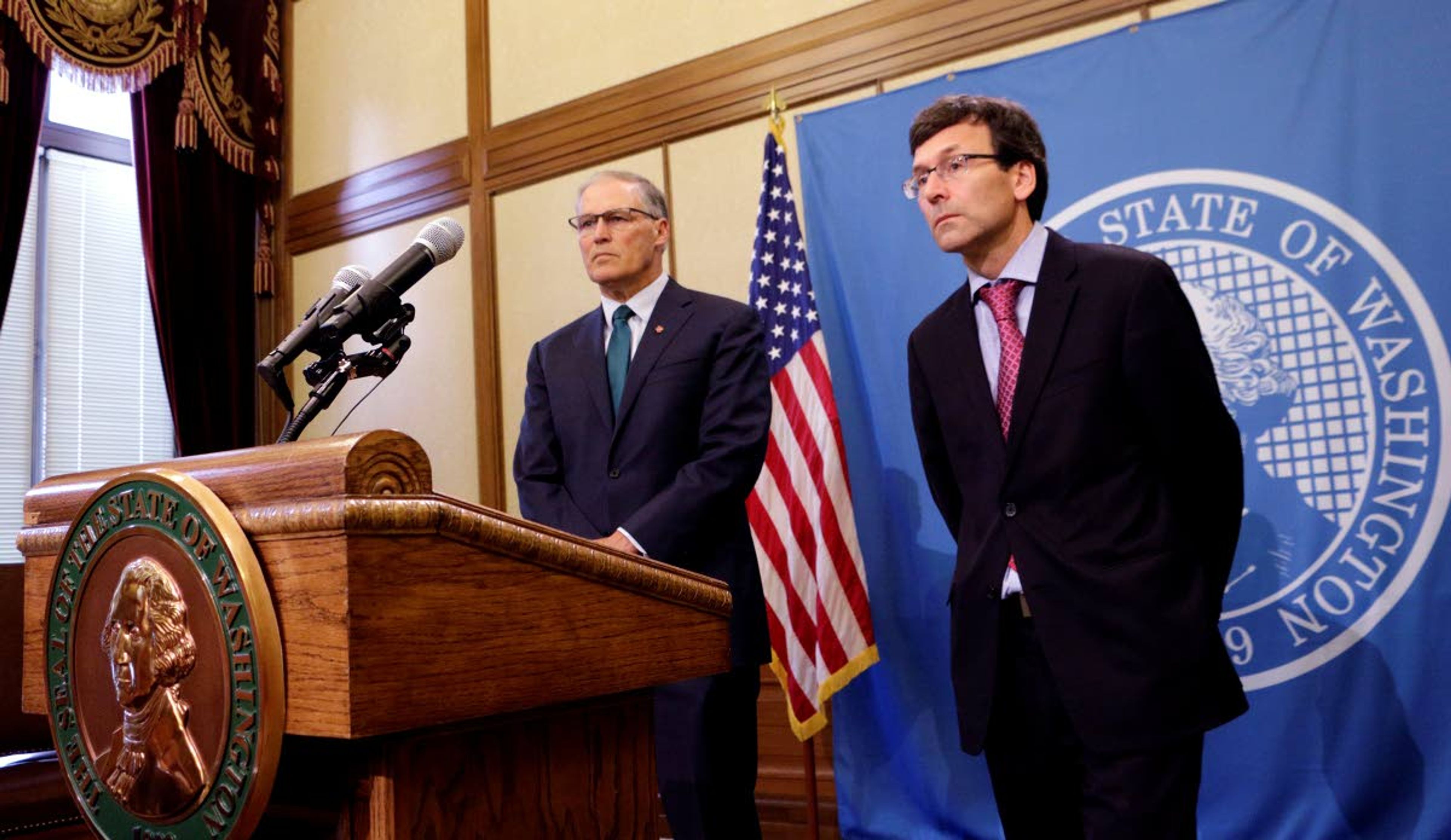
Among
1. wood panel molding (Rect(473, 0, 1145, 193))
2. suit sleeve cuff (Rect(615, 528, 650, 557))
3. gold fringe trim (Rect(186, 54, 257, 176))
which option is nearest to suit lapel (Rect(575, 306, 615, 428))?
suit sleeve cuff (Rect(615, 528, 650, 557))

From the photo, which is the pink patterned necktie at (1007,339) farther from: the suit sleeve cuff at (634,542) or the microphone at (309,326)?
the microphone at (309,326)

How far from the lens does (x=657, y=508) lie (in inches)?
81.2

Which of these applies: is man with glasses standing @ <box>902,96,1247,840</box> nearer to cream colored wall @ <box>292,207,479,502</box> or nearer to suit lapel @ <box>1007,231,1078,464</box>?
suit lapel @ <box>1007,231,1078,464</box>

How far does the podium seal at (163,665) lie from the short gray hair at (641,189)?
157 cm

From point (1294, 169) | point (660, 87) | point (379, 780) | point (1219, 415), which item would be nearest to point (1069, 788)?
point (1219, 415)

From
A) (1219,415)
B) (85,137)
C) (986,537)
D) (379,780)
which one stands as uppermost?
(85,137)

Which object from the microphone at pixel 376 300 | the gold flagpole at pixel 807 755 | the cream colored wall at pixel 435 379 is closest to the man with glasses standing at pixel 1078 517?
the microphone at pixel 376 300

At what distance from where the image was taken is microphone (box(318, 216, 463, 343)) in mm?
1350

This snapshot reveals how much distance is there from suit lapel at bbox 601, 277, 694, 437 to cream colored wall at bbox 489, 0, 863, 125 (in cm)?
185

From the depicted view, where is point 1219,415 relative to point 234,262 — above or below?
below

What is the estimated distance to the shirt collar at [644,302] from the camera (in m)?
2.46

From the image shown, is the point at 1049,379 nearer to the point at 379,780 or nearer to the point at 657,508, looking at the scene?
the point at 657,508

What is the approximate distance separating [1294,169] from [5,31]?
4.81m

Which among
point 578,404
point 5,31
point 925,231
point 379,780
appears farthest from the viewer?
point 5,31
